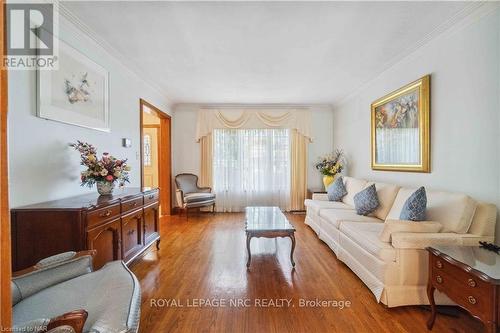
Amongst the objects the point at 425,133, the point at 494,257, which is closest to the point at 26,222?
the point at 494,257

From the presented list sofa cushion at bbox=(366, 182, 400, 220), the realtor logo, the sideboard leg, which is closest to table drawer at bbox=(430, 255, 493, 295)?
the sideboard leg

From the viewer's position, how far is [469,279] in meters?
1.42

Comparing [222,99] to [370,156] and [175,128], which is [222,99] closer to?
[175,128]

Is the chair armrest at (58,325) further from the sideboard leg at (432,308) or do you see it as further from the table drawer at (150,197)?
the sideboard leg at (432,308)

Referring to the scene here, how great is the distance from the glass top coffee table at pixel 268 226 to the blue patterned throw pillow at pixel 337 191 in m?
1.31

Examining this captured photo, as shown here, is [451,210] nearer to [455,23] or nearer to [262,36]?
[455,23]

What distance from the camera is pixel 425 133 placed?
276 centimetres

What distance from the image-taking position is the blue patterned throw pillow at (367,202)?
316 centimetres

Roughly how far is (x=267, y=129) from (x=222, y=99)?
1.28 meters

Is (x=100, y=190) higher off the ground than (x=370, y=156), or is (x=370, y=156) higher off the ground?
(x=370, y=156)

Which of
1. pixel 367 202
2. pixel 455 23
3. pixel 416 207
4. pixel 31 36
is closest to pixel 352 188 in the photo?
pixel 367 202

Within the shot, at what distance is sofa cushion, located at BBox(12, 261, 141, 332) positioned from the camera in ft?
3.37

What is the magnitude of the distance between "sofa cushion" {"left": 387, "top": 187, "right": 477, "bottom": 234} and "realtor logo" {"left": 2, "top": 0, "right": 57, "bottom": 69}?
3.78 m

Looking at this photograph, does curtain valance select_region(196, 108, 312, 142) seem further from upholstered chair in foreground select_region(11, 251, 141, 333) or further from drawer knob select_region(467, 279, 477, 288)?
drawer knob select_region(467, 279, 477, 288)
